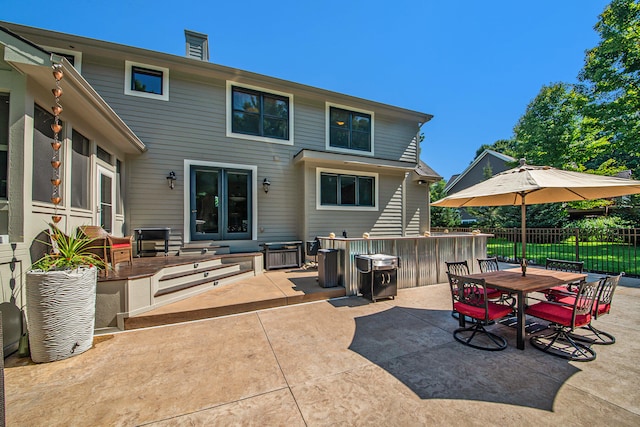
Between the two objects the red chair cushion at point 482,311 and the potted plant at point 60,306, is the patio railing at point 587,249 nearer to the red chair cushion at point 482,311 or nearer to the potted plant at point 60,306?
the red chair cushion at point 482,311

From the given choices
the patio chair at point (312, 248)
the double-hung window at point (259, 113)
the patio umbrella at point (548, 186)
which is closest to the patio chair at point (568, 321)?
the patio umbrella at point (548, 186)

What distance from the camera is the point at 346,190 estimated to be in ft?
28.5

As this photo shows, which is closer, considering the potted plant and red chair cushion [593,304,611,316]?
the potted plant

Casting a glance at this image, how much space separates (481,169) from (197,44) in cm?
2437

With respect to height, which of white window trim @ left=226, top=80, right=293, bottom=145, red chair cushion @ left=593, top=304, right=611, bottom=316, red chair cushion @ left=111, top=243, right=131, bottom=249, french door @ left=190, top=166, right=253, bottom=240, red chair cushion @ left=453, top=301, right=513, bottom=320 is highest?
white window trim @ left=226, top=80, right=293, bottom=145

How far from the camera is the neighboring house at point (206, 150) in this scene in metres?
4.42

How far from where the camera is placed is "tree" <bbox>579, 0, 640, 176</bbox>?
411 inches

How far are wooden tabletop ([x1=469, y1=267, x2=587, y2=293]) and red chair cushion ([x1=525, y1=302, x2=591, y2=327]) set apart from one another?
315 millimetres

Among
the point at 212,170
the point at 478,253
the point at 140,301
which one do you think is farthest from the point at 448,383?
the point at 212,170

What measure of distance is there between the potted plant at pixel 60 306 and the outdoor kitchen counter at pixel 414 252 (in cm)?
415

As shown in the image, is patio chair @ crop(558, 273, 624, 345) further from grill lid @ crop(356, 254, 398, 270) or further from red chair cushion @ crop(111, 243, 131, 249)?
red chair cushion @ crop(111, 243, 131, 249)

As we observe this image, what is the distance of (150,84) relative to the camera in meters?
6.88

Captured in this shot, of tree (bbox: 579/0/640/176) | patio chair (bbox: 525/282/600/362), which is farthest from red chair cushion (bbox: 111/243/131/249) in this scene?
tree (bbox: 579/0/640/176)

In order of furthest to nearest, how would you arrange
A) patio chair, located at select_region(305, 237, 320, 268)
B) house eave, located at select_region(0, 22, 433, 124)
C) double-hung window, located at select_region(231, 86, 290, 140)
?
1. double-hung window, located at select_region(231, 86, 290, 140)
2. patio chair, located at select_region(305, 237, 320, 268)
3. house eave, located at select_region(0, 22, 433, 124)
